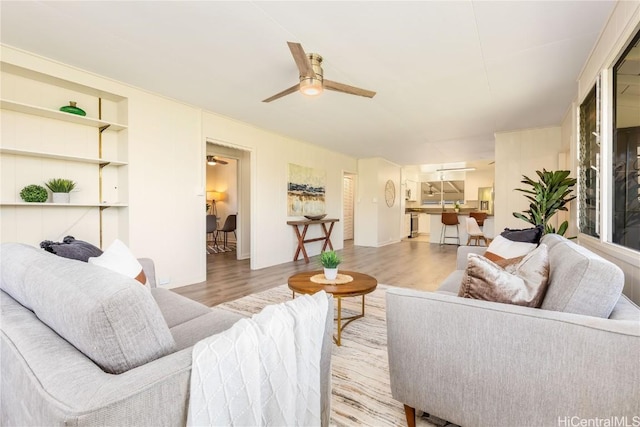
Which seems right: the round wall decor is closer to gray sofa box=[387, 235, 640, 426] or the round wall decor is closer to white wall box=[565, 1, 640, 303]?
white wall box=[565, 1, 640, 303]

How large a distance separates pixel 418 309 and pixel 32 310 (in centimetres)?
142

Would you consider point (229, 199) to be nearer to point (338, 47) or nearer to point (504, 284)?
point (338, 47)

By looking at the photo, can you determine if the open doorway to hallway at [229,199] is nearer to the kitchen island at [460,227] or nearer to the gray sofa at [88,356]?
the gray sofa at [88,356]

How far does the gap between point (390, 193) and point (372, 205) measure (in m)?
0.99

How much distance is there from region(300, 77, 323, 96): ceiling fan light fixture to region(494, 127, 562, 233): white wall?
4.25 metres

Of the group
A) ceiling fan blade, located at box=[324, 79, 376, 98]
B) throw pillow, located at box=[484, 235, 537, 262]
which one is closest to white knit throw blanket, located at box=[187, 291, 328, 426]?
throw pillow, located at box=[484, 235, 537, 262]

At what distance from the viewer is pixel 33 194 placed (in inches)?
102

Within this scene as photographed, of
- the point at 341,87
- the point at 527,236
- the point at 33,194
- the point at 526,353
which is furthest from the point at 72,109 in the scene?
the point at 527,236

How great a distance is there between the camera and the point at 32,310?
0.98 metres

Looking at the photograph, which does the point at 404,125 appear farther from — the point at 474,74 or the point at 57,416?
the point at 57,416

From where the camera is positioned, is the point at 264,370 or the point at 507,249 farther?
the point at 507,249

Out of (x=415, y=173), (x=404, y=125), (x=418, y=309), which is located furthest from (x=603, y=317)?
(x=415, y=173)

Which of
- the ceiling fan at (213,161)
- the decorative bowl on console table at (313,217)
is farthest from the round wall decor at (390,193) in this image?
the ceiling fan at (213,161)

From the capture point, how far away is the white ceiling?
202 centimetres
